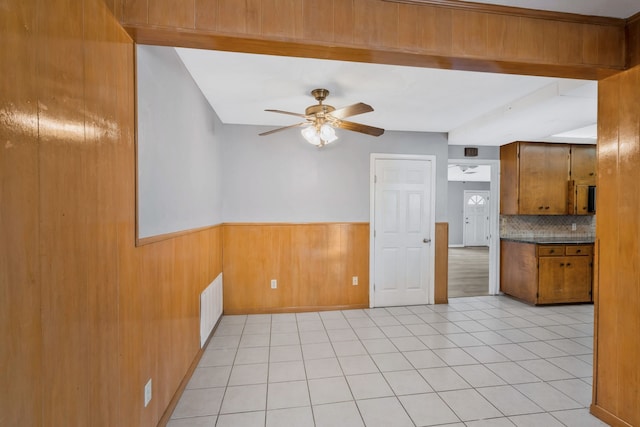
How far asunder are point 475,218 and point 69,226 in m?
11.3

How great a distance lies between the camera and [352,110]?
224 cm

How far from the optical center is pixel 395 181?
13.6 feet

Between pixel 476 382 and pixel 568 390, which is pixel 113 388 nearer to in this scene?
pixel 476 382

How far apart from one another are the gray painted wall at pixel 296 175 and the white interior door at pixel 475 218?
736 cm

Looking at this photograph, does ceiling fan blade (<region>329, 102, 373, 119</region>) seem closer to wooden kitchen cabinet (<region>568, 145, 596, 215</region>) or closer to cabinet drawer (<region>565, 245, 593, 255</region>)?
cabinet drawer (<region>565, 245, 593, 255</region>)

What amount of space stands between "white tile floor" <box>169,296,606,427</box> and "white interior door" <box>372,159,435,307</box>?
16.4 inches

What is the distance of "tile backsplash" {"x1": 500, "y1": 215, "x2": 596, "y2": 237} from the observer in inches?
186

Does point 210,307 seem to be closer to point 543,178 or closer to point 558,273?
point 558,273

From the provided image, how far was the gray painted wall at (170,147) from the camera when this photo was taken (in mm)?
1607

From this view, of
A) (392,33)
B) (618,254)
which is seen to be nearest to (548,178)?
(618,254)

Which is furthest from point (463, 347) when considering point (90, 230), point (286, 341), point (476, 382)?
point (90, 230)

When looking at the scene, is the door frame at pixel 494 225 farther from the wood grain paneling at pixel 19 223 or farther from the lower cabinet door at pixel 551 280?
the wood grain paneling at pixel 19 223

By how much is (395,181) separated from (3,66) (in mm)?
3898

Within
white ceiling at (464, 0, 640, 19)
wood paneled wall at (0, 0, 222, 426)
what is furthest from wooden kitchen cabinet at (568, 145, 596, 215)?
wood paneled wall at (0, 0, 222, 426)
